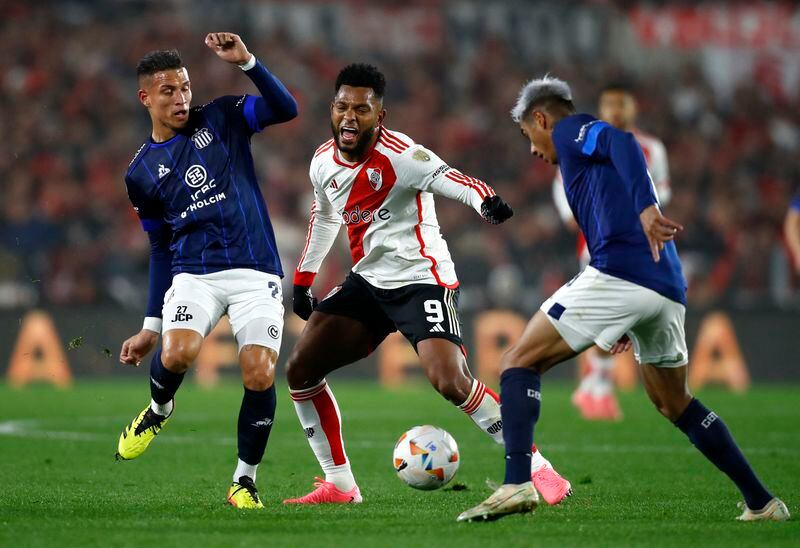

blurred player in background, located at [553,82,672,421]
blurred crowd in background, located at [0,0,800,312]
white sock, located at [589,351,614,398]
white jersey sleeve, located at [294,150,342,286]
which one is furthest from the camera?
blurred crowd in background, located at [0,0,800,312]

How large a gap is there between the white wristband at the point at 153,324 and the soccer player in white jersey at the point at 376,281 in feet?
2.38

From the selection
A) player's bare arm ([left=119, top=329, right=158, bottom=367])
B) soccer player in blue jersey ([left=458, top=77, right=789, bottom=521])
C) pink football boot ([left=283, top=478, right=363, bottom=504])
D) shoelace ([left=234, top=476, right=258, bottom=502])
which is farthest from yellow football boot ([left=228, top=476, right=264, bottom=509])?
soccer player in blue jersey ([left=458, top=77, right=789, bottom=521])

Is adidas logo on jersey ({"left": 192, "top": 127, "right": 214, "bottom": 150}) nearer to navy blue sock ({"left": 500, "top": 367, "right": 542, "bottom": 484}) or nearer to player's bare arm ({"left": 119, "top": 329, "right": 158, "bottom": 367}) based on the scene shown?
A: player's bare arm ({"left": 119, "top": 329, "right": 158, "bottom": 367})

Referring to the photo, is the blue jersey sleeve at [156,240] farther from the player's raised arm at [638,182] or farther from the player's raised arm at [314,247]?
the player's raised arm at [638,182]

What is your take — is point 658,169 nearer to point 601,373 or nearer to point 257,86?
point 601,373

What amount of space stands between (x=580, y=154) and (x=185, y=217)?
2.16 m

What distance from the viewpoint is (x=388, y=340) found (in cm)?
1625

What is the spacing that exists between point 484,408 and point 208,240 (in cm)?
167

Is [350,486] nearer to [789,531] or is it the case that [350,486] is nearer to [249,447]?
[249,447]

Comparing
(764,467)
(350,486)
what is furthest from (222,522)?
(764,467)

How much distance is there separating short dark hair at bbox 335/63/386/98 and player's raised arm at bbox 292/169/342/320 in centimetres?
67

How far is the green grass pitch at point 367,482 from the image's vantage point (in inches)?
202

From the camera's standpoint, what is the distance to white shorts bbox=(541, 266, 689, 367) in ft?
17.5

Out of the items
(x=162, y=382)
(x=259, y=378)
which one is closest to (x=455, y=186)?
(x=259, y=378)
